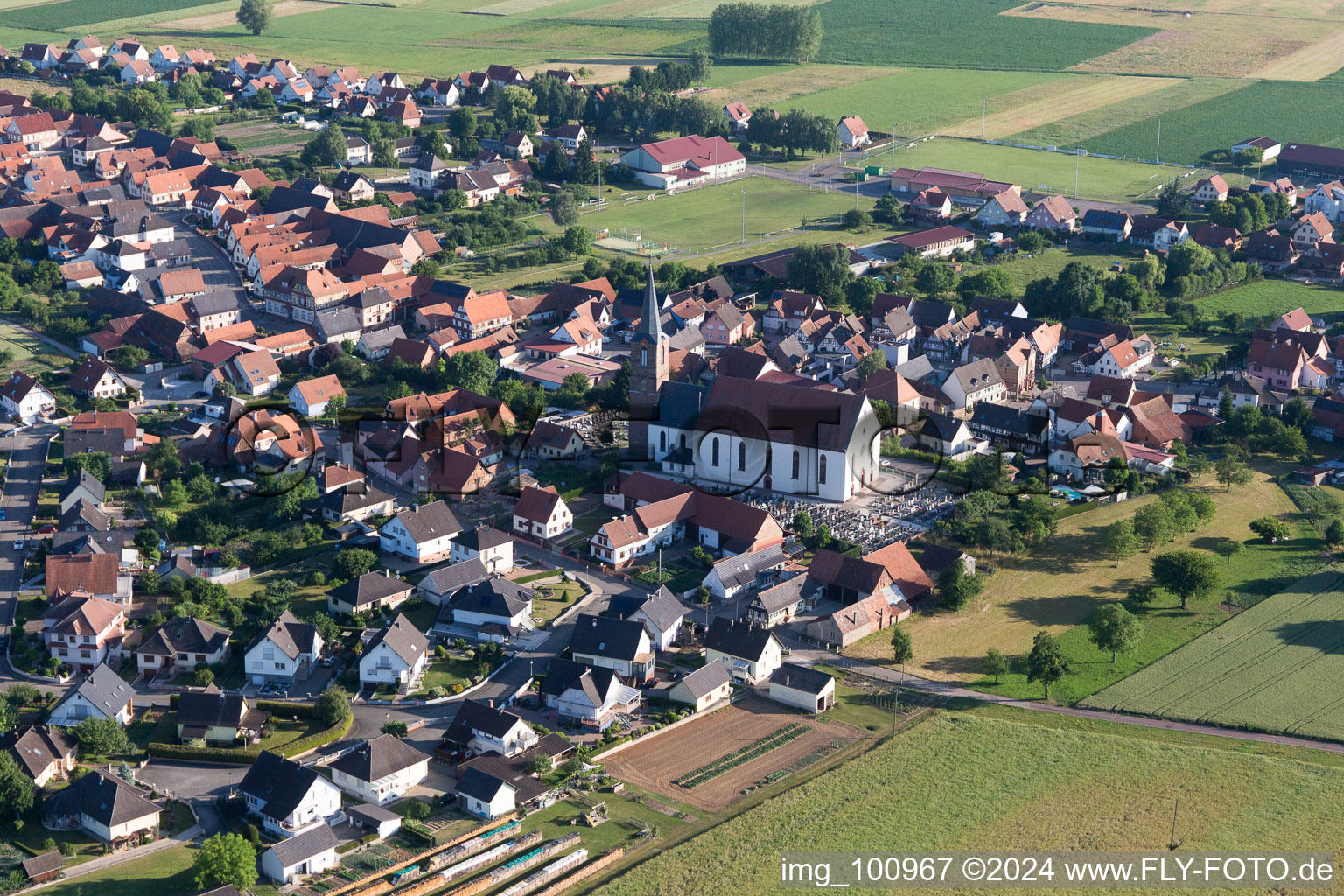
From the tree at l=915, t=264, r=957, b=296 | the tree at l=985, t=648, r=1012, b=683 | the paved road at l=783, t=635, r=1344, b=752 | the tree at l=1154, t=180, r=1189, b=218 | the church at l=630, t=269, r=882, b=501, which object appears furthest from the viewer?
the tree at l=1154, t=180, r=1189, b=218

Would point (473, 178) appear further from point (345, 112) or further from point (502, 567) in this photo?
point (502, 567)

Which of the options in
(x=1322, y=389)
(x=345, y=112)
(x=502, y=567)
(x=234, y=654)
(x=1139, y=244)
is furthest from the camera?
(x=345, y=112)

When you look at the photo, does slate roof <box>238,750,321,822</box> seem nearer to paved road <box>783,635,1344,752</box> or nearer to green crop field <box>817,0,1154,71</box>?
paved road <box>783,635,1344,752</box>

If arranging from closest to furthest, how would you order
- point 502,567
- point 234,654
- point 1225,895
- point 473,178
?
1. point 1225,895
2. point 234,654
3. point 502,567
4. point 473,178

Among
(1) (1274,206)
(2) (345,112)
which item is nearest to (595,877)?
(1) (1274,206)

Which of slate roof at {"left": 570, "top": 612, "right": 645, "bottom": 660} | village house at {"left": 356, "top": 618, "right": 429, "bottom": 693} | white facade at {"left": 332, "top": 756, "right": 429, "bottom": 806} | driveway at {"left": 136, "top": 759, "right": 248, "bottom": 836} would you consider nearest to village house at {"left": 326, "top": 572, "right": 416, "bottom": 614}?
village house at {"left": 356, "top": 618, "right": 429, "bottom": 693}

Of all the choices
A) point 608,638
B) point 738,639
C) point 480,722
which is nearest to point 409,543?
point 608,638

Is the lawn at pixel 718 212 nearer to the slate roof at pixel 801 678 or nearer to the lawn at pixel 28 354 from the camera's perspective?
the lawn at pixel 28 354
